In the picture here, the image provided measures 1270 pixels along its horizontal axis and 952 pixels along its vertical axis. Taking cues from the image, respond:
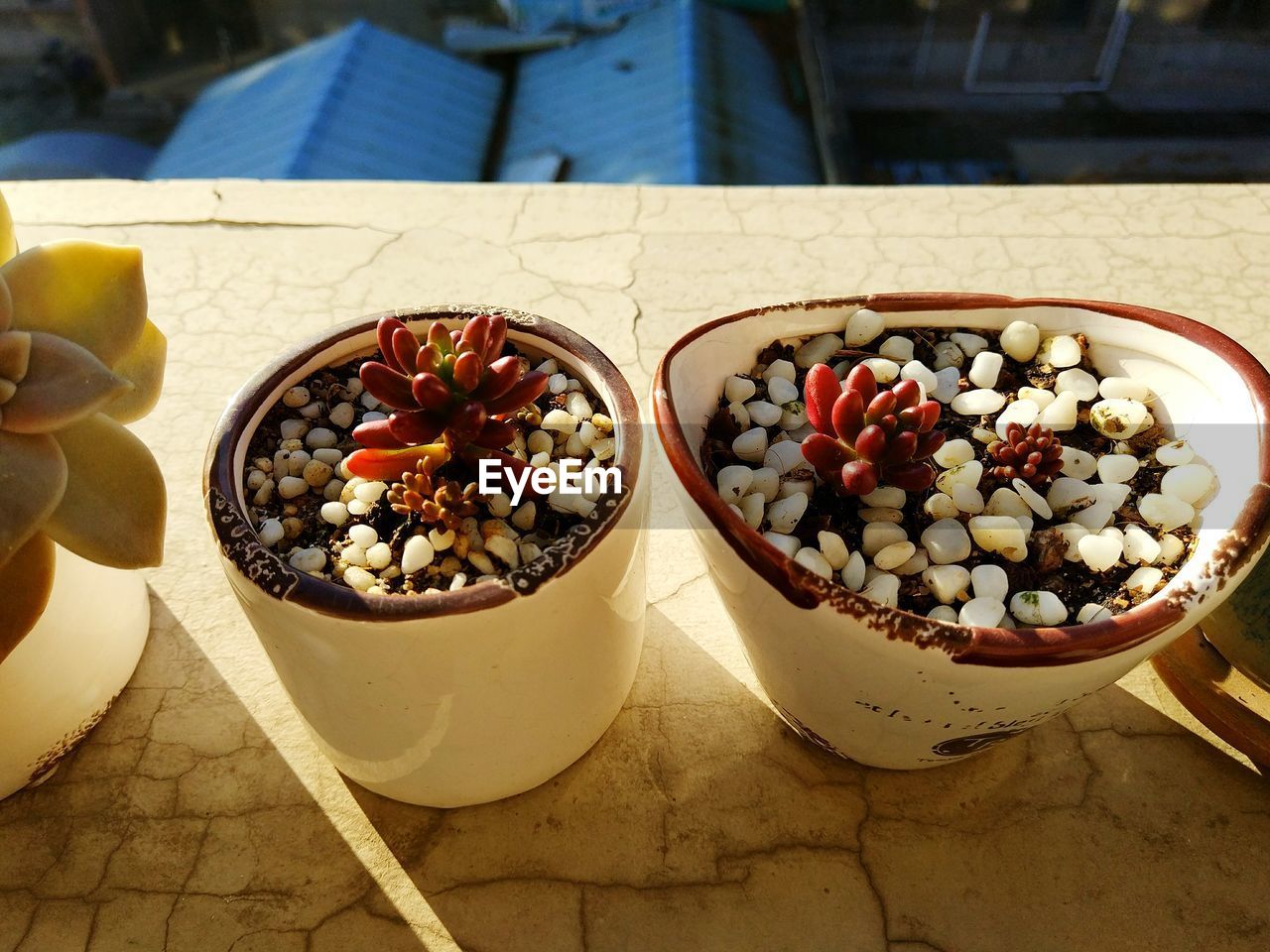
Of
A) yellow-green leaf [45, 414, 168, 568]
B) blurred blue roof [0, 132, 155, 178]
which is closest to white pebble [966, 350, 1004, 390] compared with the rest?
yellow-green leaf [45, 414, 168, 568]

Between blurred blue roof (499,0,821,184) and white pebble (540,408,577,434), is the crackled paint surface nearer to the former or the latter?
white pebble (540,408,577,434)

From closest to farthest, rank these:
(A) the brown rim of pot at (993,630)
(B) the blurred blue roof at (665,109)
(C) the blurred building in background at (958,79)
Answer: (A) the brown rim of pot at (993,630) → (B) the blurred blue roof at (665,109) → (C) the blurred building in background at (958,79)

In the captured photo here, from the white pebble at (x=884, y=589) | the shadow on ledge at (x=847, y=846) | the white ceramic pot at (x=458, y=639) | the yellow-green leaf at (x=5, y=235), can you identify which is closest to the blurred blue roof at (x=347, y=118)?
the yellow-green leaf at (x=5, y=235)

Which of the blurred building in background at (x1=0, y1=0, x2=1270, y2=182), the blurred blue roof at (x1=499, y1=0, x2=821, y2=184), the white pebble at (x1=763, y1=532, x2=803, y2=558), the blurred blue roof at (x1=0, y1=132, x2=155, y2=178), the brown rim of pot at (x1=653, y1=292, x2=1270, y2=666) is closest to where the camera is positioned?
the brown rim of pot at (x1=653, y1=292, x2=1270, y2=666)

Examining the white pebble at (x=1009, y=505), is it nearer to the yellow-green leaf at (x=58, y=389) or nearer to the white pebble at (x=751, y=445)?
the white pebble at (x=751, y=445)

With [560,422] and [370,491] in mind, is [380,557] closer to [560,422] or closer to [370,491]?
[370,491]

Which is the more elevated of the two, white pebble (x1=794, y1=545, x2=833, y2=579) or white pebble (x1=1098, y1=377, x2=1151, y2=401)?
white pebble (x1=1098, y1=377, x2=1151, y2=401)
